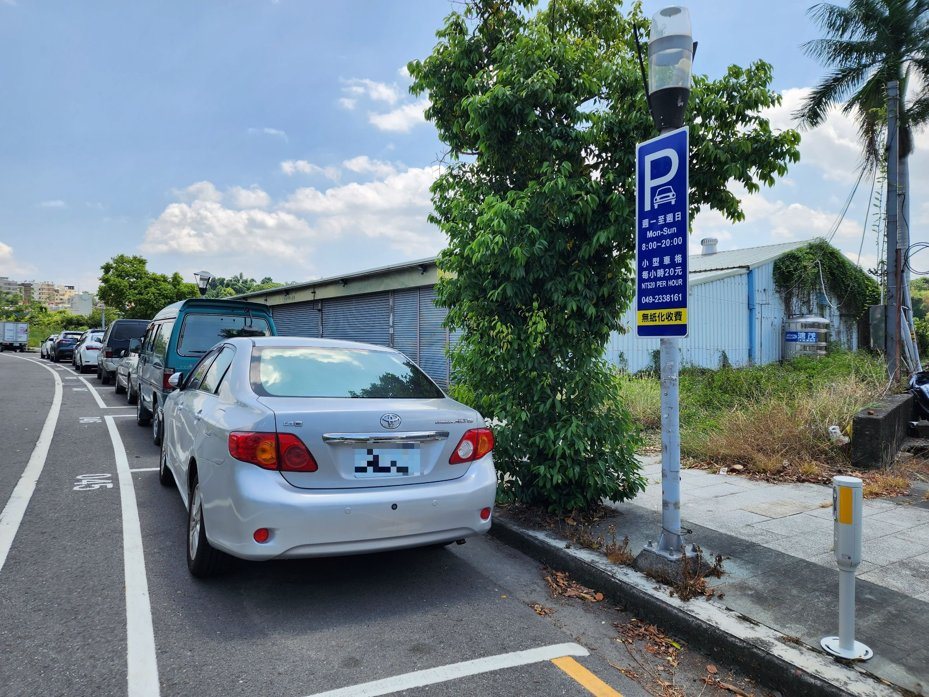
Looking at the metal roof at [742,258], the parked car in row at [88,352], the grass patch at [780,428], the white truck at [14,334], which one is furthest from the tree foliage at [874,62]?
the white truck at [14,334]

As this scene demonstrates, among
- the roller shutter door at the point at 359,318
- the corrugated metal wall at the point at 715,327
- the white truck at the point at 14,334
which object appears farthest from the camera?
the white truck at the point at 14,334

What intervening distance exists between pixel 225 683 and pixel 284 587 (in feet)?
3.52

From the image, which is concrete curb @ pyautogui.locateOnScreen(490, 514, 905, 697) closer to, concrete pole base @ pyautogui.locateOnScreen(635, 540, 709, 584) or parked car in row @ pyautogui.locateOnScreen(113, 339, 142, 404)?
concrete pole base @ pyautogui.locateOnScreen(635, 540, 709, 584)

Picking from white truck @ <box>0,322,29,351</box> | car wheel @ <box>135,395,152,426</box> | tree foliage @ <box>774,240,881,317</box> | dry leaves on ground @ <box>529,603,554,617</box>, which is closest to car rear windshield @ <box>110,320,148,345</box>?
car wheel @ <box>135,395,152,426</box>

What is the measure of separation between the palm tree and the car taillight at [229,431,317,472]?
1725 centimetres

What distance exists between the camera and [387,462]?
3.61 metres

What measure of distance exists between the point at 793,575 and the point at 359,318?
16469 mm

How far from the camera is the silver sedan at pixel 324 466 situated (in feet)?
11.1

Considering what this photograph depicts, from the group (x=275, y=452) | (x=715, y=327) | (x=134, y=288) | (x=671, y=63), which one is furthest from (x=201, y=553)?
(x=134, y=288)

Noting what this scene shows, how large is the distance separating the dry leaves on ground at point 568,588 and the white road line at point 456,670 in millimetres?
648

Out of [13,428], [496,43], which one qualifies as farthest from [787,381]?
[13,428]

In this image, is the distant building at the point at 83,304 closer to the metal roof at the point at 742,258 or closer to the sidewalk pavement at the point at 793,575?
the metal roof at the point at 742,258

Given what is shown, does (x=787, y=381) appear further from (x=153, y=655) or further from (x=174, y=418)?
(x=153, y=655)

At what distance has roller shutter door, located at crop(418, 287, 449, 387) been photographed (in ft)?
49.5
